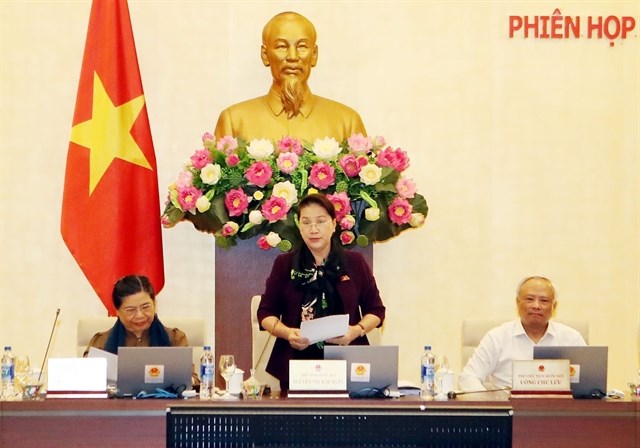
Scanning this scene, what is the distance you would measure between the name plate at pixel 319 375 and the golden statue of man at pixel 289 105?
2.21 m

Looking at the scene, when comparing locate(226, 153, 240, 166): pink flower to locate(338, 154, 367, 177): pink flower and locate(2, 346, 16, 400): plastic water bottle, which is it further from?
locate(2, 346, 16, 400): plastic water bottle

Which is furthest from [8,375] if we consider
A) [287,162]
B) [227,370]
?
[287,162]

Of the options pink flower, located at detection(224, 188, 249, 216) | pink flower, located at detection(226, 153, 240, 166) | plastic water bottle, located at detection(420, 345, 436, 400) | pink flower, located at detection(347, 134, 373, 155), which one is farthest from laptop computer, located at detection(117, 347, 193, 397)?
pink flower, located at detection(347, 134, 373, 155)

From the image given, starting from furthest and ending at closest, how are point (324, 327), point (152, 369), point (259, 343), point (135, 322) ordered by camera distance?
point (259, 343)
point (135, 322)
point (324, 327)
point (152, 369)

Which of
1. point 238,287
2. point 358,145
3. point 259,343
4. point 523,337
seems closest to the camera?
point 523,337

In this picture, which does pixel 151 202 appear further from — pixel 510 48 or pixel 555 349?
pixel 555 349

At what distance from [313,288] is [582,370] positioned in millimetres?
1042

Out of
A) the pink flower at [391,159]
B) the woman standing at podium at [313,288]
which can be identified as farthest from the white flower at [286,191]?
the woman standing at podium at [313,288]

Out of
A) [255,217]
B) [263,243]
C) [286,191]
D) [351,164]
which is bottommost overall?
[263,243]

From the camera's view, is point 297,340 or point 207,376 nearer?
point 207,376

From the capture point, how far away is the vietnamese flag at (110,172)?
5434 millimetres

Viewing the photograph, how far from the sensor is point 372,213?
4715mm

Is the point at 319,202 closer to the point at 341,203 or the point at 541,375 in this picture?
the point at 341,203

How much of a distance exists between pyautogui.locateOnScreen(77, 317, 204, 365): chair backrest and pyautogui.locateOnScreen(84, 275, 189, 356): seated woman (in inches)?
12.6
